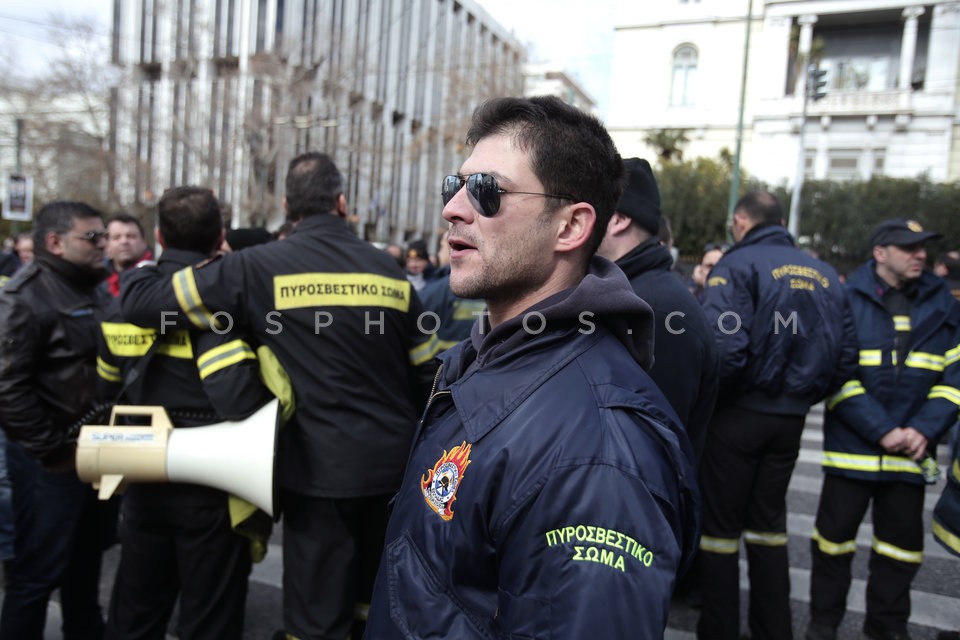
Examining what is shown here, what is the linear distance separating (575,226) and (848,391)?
2796 mm

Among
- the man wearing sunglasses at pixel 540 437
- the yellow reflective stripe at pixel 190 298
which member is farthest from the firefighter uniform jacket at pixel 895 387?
the yellow reflective stripe at pixel 190 298

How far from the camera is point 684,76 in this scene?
1503 inches

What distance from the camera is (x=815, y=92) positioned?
17.1m

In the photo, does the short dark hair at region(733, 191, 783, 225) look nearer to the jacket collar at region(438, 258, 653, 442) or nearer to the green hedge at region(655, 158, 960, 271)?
the jacket collar at region(438, 258, 653, 442)

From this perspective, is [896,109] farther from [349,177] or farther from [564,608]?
[564,608]

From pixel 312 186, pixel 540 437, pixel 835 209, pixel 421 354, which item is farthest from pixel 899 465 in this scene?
pixel 835 209

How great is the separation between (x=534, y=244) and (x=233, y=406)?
165 cm

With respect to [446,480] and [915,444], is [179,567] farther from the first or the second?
[915,444]

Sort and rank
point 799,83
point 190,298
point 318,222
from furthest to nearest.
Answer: point 799,83 → point 318,222 → point 190,298

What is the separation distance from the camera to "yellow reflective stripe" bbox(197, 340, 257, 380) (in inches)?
104

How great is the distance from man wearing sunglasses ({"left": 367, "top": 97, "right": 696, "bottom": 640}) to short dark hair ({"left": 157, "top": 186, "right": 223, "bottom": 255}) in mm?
1778

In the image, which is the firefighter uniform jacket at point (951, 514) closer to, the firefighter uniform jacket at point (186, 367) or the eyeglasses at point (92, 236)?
the firefighter uniform jacket at point (186, 367)

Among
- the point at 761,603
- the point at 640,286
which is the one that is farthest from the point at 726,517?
→ the point at 640,286

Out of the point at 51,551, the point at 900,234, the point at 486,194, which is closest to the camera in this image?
the point at 486,194
